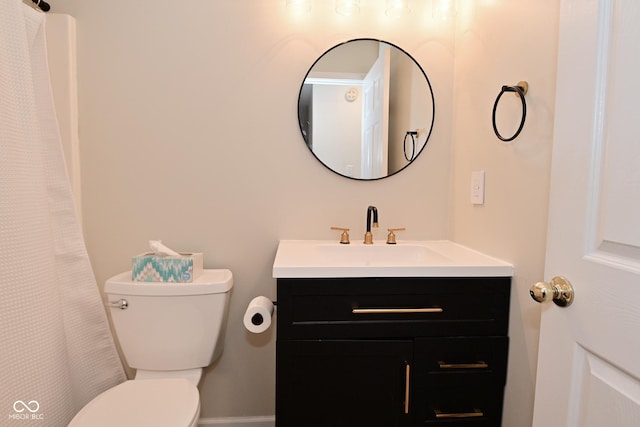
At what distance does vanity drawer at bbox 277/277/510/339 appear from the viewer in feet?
3.65

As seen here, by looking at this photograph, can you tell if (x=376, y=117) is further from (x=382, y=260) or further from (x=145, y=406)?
(x=145, y=406)

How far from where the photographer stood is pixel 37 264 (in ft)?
3.64

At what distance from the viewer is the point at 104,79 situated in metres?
1.51

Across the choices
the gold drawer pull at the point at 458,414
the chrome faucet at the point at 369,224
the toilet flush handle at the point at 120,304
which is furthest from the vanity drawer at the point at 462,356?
the toilet flush handle at the point at 120,304

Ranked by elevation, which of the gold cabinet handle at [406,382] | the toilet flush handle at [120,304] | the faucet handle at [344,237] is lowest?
the gold cabinet handle at [406,382]

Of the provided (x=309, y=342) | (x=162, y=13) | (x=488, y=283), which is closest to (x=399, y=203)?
(x=488, y=283)

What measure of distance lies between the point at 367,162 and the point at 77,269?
50.4 inches

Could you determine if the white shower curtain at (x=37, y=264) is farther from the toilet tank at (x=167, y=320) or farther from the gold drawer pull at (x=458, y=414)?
the gold drawer pull at (x=458, y=414)

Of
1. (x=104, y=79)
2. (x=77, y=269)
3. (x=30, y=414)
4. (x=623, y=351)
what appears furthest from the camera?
(x=104, y=79)

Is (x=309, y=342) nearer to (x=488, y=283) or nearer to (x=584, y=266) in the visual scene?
(x=488, y=283)

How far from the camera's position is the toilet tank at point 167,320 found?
1287mm

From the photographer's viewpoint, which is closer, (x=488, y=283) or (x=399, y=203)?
(x=488, y=283)

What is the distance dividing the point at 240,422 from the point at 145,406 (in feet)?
2.29

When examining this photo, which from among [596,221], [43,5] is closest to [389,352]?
[596,221]
